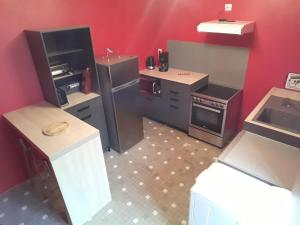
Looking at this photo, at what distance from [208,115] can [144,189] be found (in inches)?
50.5

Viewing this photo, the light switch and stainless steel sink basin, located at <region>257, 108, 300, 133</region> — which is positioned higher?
the light switch

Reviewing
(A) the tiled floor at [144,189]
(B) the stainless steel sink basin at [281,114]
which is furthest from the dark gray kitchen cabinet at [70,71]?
(B) the stainless steel sink basin at [281,114]

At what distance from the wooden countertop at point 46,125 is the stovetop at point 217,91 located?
1627mm

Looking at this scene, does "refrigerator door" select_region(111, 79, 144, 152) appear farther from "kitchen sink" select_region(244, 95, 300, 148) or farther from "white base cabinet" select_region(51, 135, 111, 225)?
"kitchen sink" select_region(244, 95, 300, 148)

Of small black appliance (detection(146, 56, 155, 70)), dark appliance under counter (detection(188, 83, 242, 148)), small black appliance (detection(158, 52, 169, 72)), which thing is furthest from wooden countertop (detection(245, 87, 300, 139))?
small black appliance (detection(146, 56, 155, 70))

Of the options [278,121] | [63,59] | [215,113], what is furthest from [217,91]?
[63,59]

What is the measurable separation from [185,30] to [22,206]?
3.04 metres

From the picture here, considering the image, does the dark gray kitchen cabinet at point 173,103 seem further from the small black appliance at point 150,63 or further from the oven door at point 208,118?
the small black appliance at point 150,63

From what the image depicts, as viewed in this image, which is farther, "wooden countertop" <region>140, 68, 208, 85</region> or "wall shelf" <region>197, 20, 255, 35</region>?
"wooden countertop" <region>140, 68, 208, 85</region>

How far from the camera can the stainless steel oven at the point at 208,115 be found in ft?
8.81

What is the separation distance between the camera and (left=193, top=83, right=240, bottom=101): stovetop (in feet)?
8.95

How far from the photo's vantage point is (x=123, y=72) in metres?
2.49

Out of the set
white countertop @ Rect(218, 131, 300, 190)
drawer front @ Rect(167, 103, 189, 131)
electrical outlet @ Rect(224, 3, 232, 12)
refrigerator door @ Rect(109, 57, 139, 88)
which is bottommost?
drawer front @ Rect(167, 103, 189, 131)

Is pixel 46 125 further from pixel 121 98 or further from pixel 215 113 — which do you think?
pixel 215 113
